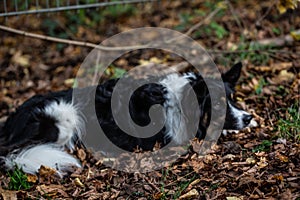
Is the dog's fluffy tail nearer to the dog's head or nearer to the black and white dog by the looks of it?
the black and white dog

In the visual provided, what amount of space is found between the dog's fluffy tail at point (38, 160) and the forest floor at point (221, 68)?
0.10 m

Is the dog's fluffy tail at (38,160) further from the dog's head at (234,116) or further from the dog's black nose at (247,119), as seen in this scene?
the dog's black nose at (247,119)

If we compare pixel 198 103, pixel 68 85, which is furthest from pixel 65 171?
pixel 68 85

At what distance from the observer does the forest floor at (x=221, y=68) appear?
12.6 feet

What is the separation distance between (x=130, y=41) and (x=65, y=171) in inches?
152

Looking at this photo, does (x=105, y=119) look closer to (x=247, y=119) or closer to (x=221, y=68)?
(x=247, y=119)

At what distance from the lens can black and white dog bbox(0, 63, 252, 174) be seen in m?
4.65

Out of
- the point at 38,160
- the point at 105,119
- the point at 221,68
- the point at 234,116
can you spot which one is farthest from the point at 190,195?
the point at 221,68

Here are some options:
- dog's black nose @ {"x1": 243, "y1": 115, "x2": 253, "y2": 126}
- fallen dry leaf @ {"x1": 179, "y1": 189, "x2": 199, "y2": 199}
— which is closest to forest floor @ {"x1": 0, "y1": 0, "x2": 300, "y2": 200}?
fallen dry leaf @ {"x1": 179, "y1": 189, "x2": 199, "y2": 199}

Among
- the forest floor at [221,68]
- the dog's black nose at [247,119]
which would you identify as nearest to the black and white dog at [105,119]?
the dog's black nose at [247,119]

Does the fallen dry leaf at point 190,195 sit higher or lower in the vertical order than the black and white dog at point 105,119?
lower

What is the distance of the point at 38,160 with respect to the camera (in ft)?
14.7

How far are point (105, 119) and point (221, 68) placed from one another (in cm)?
214

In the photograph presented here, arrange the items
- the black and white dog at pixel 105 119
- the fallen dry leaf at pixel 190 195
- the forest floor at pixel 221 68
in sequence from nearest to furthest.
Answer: the fallen dry leaf at pixel 190 195
the forest floor at pixel 221 68
the black and white dog at pixel 105 119
